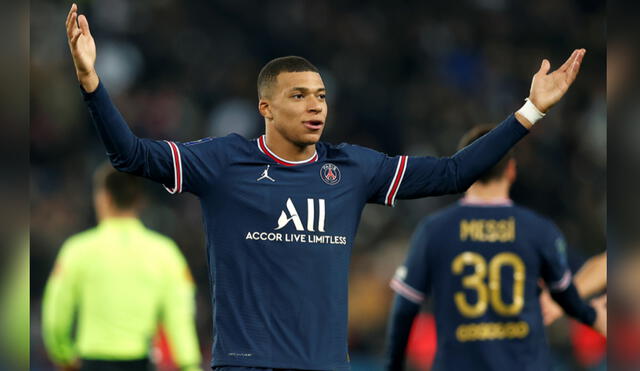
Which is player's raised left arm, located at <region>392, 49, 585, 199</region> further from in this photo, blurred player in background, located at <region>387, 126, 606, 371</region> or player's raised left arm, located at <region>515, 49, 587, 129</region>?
blurred player in background, located at <region>387, 126, 606, 371</region>

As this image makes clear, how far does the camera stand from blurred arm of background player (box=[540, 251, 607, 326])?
6.47m

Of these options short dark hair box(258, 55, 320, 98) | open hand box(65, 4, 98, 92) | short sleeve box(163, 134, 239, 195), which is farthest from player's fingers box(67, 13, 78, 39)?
short dark hair box(258, 55, 320, 98)

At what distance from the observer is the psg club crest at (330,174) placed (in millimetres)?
4496

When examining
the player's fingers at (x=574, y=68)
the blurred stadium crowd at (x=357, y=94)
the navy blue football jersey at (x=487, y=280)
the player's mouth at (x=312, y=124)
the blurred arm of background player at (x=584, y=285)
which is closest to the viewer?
the player's fingers at (x=574, y=68)

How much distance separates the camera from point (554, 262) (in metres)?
6.00

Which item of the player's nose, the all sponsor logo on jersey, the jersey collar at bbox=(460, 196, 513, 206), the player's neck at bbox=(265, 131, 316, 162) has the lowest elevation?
the all sponsor logo on jersey

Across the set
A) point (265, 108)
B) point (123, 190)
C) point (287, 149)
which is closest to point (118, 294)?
point (123, 190)

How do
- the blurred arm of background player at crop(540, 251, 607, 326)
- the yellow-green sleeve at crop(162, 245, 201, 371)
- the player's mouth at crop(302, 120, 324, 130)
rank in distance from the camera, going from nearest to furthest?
1. the player's mouth at crop(302, 120, 324, 130)
2. the blurred arm of background player at crop(540, 251, 607, 326)
3. the yellow-green sleeve at crop(162, 245, 201, 371)

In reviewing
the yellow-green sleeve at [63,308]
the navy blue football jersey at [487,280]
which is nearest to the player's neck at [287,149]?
the navy blue football jersey at [487,280]

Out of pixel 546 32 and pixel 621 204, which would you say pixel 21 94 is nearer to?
pixel 621 204

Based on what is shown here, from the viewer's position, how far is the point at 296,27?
15.9 m

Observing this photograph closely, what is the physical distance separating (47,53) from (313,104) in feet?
34.0

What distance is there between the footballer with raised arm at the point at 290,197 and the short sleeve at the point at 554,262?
1656mm

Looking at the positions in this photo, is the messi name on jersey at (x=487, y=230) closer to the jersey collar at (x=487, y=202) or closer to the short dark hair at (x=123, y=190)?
the jersey collar at (x=487, y=202)
